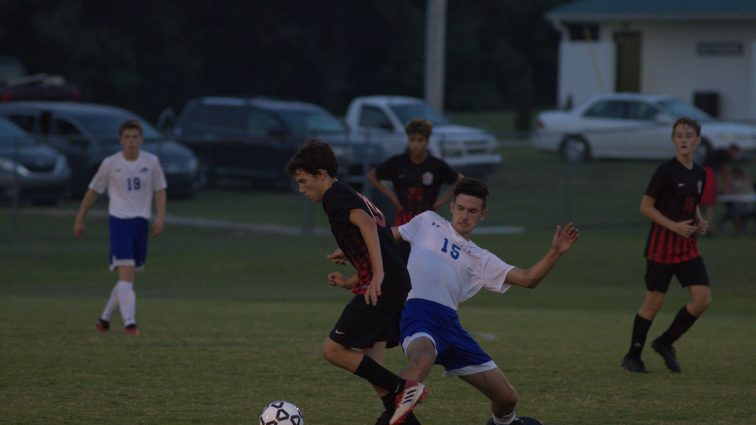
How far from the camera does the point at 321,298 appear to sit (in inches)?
692

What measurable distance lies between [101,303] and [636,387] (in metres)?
8.24

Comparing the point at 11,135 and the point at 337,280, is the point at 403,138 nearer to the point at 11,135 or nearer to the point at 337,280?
the point at 11,135

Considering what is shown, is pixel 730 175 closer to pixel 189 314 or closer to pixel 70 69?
pixel 189 314

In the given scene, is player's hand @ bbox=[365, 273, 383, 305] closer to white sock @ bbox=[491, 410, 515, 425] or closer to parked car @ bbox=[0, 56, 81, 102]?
white sock @ bbox=[491, 410, 515, 425]

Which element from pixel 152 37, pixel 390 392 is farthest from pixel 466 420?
pixel 152 37

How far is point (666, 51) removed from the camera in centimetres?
4162

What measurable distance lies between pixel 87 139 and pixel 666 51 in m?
23.0

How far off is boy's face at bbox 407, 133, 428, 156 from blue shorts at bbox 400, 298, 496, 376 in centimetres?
558

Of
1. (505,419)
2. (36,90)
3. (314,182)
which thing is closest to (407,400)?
(505,419)

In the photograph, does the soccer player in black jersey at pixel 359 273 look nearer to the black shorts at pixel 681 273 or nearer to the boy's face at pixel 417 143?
the black shorts at pixel 681 273

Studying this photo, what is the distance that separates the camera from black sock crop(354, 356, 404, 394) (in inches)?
285

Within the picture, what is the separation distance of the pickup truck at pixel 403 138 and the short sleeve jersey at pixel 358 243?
1804 cm

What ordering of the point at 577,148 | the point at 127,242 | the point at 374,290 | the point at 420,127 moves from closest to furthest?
the point at 374,290 < the point at 127,242 < the point at 420,127 < the point at 577,148

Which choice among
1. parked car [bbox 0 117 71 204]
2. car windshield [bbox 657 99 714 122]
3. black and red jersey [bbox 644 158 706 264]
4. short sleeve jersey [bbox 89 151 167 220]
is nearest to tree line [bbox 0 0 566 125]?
car windshield [bbox 657 99 714 122]
